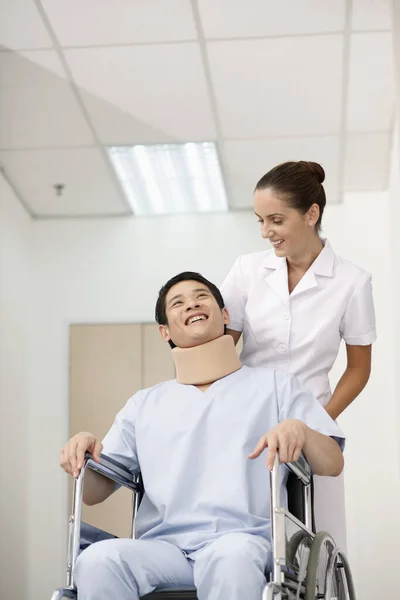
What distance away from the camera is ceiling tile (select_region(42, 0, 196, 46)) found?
11.8ft

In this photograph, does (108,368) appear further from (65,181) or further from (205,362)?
(205,362)

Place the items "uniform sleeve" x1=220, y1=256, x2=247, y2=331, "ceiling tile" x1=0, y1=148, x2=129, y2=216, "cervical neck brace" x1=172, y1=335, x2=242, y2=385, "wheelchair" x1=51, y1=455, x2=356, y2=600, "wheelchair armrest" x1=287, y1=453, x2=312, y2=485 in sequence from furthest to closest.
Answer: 1. "ceiling tile" x1=0, y1=148, x2=129, y2=216
2. "uniform sleeve" x1=220, y1=256, x2=247, y2=331
3. "cervical neck brace" x1=172, y1=335, x2=242, y2=385
4. "wheelchair armrest" x1=287, y1=453, x2=312, y2=485
5. "wheelchair" x1=51, y1=455, x2=356, y2=600

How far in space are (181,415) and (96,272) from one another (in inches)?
145

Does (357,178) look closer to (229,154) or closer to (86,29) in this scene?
(229,154)

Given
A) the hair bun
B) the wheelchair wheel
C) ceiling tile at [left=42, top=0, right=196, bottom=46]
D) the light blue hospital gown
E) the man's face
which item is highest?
ceiling tile at [left=42, top=0, right=196, bottom=46]

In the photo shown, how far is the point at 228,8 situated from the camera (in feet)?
12.0

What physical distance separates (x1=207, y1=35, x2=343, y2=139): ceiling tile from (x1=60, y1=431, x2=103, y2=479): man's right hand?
242 centimetres

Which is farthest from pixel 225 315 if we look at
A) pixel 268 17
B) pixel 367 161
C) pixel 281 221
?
pixel 367 161

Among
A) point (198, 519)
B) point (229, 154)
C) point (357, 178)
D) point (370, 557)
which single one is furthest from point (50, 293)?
point (198, 519)

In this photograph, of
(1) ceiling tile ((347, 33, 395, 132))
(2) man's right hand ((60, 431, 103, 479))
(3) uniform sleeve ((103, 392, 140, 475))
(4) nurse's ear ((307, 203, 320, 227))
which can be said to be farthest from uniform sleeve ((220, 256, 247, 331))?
(1) ceiling tile ((347, 33, 395, 132))

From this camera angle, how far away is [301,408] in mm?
2002

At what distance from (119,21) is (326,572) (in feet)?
8.40

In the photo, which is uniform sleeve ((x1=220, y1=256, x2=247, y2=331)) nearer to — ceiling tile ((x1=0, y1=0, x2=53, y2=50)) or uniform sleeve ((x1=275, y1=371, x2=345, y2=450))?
uniform sleeve ((x1=275, y1=371, x2=345, y2=450))

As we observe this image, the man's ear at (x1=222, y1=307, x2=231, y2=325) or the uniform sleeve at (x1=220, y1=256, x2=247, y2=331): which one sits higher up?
the uniform sleeve at (x1=220, y1=256, x2=247, y2=331)
